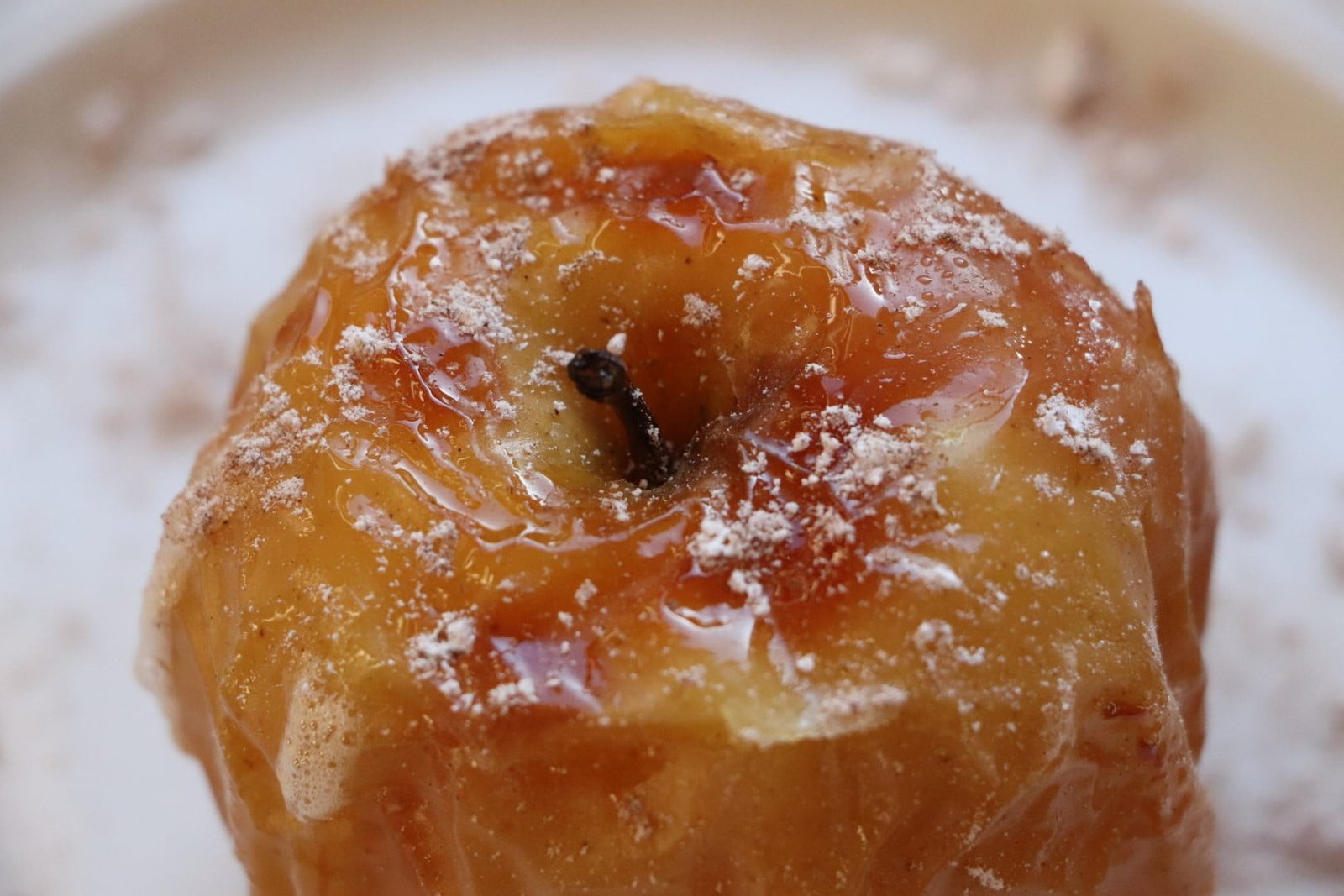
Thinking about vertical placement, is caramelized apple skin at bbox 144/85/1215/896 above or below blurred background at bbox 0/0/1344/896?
below

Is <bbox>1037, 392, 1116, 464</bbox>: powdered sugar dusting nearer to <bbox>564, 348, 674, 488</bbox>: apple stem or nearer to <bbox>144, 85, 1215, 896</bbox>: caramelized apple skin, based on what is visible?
<bbox>144, 85, 1215, 896</bbox>: caramelized apple skin

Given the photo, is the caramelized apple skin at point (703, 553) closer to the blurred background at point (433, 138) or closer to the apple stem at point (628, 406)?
the apple stem at point (628, 406)

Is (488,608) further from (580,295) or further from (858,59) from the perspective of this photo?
(858,59)

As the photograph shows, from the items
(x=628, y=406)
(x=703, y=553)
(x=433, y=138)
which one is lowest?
(x=703, y=553)

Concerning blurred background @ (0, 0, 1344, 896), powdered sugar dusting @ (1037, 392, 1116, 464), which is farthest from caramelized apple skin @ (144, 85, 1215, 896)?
blurred background @ (0, 0, 1344, 896)

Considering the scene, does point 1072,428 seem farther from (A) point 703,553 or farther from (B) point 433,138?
(B) point 433,138

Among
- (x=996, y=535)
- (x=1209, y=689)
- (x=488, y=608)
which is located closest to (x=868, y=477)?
(x=996, y=535)

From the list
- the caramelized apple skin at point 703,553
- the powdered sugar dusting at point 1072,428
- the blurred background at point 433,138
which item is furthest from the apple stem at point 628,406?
the blurred background at point 433,138

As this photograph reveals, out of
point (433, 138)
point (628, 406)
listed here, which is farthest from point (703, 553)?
point (433, 138)
